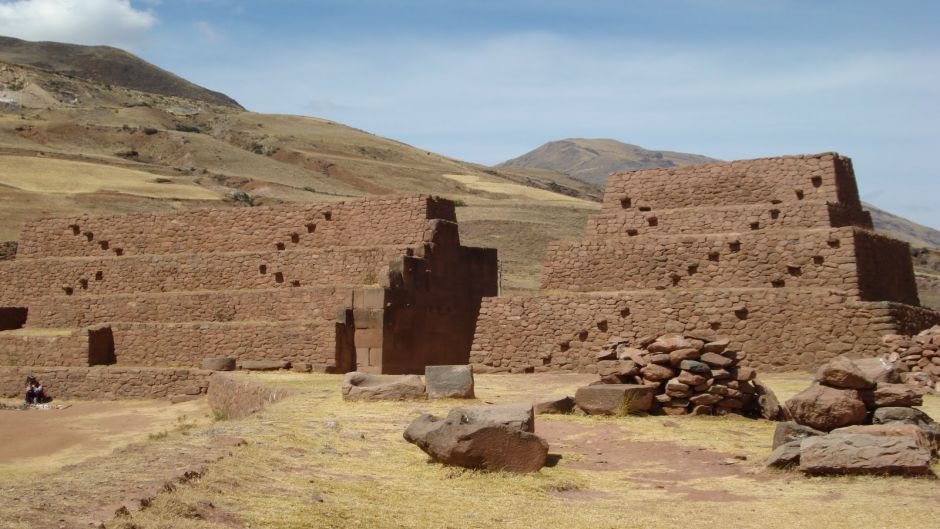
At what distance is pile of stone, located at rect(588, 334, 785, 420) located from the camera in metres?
15.8

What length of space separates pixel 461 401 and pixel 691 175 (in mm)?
11010

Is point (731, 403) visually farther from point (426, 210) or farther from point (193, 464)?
point (426, 210)

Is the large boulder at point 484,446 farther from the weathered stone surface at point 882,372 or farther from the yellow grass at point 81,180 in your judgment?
the yellow grass at point 81,180

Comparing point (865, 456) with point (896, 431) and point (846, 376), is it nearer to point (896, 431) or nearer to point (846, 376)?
point (896, 431)

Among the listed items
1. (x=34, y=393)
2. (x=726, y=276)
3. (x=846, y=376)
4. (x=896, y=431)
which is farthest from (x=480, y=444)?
(x=34, y=393)

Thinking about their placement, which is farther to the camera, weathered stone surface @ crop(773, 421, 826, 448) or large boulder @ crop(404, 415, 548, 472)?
weathered stone surface @ crop(773, 421, 826, 448)

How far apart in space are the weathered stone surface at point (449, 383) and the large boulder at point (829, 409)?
19.7 feet

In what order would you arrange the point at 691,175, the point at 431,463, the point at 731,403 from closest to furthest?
1. the point at 431,463
2. the point at 731,403
3. the point at 691,175

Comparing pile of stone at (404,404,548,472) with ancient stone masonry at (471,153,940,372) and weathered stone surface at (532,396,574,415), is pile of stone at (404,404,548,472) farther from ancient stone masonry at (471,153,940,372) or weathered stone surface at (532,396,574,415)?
ancient stone masonry at (471,153,940,372)

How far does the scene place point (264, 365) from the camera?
2533 centimetres

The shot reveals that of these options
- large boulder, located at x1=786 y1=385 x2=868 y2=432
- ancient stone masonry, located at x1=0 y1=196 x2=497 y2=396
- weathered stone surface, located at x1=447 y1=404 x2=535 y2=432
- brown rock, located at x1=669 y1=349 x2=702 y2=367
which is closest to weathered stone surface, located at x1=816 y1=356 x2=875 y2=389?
large boulder, located at x1=786 y1=385 x2=868 y2=432

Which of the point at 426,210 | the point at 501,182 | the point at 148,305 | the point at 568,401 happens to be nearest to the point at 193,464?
the point at 568,401

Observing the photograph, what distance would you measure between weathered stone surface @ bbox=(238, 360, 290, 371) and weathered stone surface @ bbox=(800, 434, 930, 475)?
15.9 m

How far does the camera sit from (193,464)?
9812 mm
